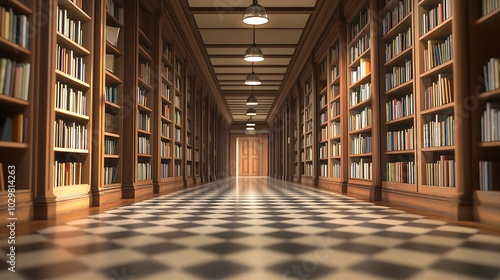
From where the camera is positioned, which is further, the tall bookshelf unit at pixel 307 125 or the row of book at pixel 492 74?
the tall bookshelf unit at pixel 307 125

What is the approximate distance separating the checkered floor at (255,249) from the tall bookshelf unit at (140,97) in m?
2.24

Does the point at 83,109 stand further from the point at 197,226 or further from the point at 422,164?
the point at 422,164

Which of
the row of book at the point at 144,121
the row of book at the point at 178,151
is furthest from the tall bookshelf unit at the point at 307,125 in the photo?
the row of book at the point at 144,121

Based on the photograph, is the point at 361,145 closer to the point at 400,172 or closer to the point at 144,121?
the point at 400,172

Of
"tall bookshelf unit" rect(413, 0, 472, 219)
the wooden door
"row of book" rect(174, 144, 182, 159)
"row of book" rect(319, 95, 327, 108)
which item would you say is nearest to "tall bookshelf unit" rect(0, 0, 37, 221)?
"tall bookshelf unit" rect(413, 0, 472, 219)

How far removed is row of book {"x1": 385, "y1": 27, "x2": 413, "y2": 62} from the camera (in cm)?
516

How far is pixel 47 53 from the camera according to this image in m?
3.89

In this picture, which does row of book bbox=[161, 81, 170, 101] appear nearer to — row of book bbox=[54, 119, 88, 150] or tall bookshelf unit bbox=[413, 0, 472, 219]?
row of book bbox=[54, 119, 88, 150]

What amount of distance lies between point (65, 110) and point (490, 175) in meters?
4.04

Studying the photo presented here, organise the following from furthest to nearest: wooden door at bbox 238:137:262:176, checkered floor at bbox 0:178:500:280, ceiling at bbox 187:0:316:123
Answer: wooden door at bbox 238:137:262:176
ceiling at bbox 187:0:316:123
checkered floor at bbox 0:178:500:280

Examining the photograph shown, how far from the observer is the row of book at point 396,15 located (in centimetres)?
524

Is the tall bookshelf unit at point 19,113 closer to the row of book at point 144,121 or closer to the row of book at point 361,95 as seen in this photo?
the row of book at point 144,121

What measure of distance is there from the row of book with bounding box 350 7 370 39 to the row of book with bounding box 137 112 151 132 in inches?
152

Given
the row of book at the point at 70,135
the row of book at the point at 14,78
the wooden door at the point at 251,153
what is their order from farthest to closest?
1. the wooden door at the point at 251,153
2. the row of book at the point at 70,135
3. the row of book at the point at 14,78
